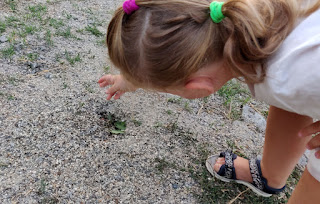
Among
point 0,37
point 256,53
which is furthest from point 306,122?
point 0,37

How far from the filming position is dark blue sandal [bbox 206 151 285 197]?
1484 mm

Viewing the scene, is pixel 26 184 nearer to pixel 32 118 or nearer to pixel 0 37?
pixel 32 118

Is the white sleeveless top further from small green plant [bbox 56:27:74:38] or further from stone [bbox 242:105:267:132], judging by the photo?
small green plant [bbox 56:27:74:38]

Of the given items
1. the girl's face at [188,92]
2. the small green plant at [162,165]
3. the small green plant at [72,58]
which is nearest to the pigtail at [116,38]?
the girl's face at [188,92]

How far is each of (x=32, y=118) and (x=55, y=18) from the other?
1.10 meters

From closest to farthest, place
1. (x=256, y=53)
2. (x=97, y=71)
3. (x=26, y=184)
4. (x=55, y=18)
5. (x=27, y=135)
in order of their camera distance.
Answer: (x=256, y=53), (x=26, y=184), (x=27, y=135), (x=97, y=71), (x=55, y=18)

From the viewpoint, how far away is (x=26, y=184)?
129 centimetres

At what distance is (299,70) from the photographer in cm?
90

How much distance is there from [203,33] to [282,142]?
677mm

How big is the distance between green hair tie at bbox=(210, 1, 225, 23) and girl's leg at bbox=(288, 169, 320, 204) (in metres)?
0.66

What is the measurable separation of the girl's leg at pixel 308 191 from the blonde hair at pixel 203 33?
0.42 m

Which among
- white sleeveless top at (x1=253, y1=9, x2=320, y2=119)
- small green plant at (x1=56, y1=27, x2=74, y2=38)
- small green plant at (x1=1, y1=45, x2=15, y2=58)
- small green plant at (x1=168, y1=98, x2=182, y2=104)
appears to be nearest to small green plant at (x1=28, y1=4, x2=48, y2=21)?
small green plant at (x1=56, y1=27, x2=74, y2=38)

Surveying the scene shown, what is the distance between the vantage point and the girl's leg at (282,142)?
1.31 m

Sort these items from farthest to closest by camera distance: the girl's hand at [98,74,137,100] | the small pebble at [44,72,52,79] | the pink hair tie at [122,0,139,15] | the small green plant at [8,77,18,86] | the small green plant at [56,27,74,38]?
the small green plant at [56,27,74,38], the small pebble at [44,72,52,79], the small green plant at [8,77,18,86], the girl's hand at [98,74,137,100], the pink hair tie at [122,0,139,15]
